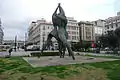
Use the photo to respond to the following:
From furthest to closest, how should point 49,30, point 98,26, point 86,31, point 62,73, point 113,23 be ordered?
point 98,26 < point 86,31 < point 49,30 < point 113,23 < point 62,73

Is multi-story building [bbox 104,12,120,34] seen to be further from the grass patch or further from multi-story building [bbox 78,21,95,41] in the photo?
the grass patch

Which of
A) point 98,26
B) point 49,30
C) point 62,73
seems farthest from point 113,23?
point 62,73

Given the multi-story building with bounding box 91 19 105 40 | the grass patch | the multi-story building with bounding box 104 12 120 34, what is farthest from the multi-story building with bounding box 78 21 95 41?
the grass patch

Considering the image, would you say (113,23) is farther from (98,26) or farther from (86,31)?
(98,26)

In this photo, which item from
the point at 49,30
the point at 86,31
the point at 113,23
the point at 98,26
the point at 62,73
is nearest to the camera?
the point at 62,73

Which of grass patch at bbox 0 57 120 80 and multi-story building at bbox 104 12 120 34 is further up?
multi-story building at bbox 104 12 120 34

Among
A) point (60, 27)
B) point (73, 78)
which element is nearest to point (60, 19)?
point (60, 27)

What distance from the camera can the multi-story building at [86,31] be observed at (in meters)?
105

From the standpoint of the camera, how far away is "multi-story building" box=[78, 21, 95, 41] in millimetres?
105188

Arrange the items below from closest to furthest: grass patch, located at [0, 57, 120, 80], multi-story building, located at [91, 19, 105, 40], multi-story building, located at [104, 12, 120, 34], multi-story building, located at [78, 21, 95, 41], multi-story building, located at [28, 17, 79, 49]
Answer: grass patch, located at [0, 57, 120, 80] < multi-story building, located at [104, 12, 120, 34] < multi-story building, located at [28, 17, 79, 49] < multi-story building, located at [78, 21, 95, 41] < multi-story building, located at [91, 19, 105, 40]

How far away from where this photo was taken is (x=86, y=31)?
107812mm

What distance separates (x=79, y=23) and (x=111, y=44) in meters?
63.9

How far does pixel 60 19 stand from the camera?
1966 centimetres

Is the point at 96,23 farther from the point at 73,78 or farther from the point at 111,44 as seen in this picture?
the point at 73,78
